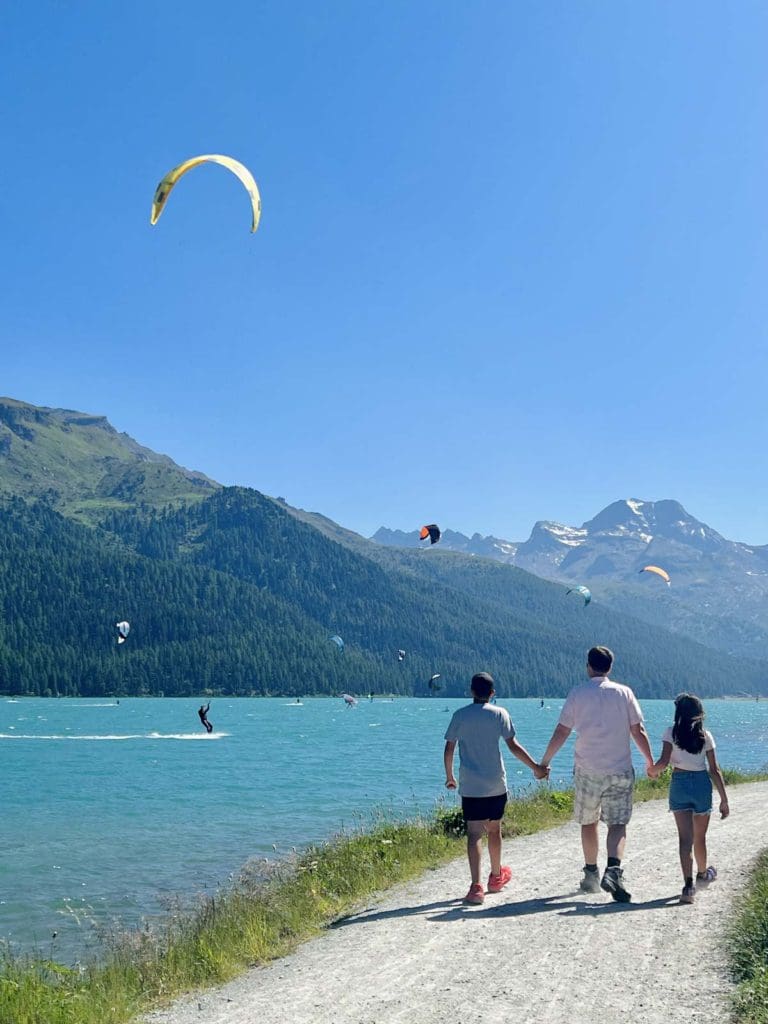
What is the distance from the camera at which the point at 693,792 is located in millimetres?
12164

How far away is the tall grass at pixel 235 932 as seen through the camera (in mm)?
10172

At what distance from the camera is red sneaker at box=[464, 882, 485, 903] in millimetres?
12469

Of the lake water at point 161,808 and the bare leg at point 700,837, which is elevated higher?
the bare leg at point 700,837

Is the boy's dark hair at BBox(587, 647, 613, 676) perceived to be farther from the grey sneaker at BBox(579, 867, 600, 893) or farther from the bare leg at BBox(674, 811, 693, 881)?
the grey sneaker at BBox(579, 867, 600, 893)

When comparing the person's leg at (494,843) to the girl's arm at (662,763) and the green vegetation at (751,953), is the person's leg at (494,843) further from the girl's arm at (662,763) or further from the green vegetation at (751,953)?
the green vegetation at (751,953)

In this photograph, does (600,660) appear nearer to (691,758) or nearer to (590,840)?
(691,758)

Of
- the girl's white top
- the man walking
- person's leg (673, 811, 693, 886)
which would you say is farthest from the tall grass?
the girl's white top

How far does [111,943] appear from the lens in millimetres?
14742

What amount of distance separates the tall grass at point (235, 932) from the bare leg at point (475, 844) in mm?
2397

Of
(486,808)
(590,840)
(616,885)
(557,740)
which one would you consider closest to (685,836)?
(616,885)

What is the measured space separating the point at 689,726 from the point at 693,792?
0.87 metres

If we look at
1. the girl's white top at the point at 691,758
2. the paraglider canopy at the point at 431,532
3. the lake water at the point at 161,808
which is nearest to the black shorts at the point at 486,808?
the girl's white top at the point at 691,758

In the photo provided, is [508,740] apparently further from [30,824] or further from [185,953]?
[30,824]

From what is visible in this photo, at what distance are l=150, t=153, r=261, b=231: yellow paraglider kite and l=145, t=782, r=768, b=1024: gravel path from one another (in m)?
9.93
